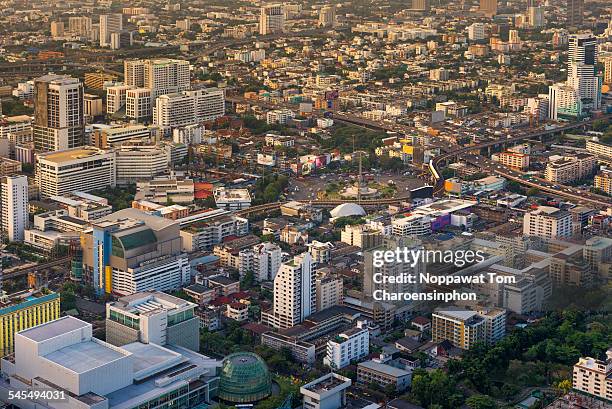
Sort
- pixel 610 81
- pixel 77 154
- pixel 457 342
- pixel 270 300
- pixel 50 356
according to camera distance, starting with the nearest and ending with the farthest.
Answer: pixel 50 356 → pixel 457 342 → pixel 270 300 → pixel 77 154 → pixel 610 81

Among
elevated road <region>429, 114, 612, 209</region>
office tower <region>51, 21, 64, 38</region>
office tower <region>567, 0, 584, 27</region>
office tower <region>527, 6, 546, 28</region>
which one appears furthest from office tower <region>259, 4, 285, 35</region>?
elevated road <region>429, 114, 612, 209</region>

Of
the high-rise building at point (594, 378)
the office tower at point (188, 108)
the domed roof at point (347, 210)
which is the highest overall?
the office tower at point (188, 108)

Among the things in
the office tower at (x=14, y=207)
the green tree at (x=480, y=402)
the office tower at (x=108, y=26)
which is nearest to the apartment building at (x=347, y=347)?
the green tree at (x=480, y=402)

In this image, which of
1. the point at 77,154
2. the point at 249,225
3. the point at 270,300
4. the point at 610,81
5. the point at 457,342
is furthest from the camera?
the point at 610,81

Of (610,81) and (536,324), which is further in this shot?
(610,81)

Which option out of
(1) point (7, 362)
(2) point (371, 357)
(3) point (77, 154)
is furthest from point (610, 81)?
(1) point (7, 362)

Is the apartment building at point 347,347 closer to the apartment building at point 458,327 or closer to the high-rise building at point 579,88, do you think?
the apartment building at point 458,327

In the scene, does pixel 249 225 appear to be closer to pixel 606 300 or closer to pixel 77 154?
pixel 77 154
